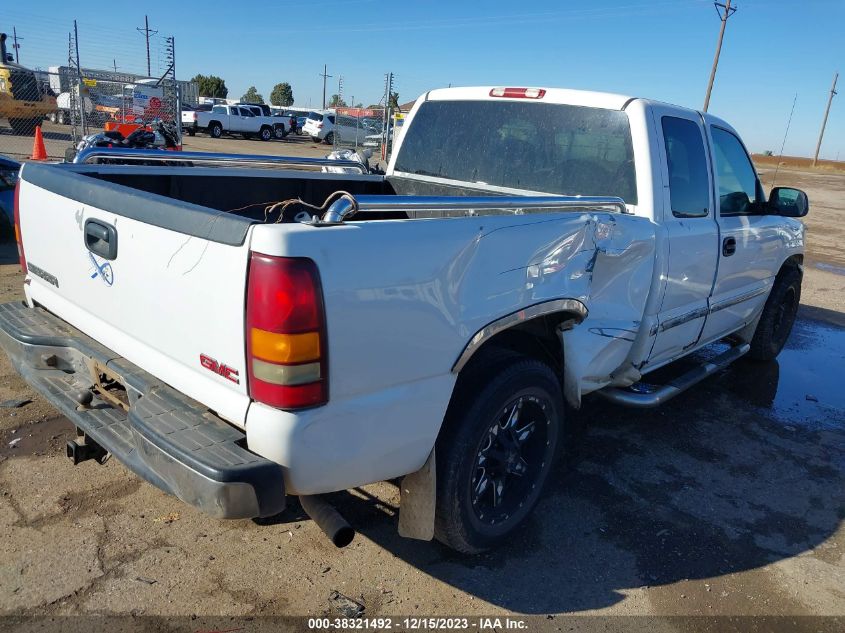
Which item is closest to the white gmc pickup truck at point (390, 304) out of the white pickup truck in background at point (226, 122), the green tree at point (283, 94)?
the white pickup truck in background at point (226, 122)

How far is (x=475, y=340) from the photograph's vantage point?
2.53 metres

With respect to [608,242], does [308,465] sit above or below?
below

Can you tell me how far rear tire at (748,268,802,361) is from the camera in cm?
582

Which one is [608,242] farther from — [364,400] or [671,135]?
[364,400]

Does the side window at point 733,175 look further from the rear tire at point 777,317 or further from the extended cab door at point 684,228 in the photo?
the rear tire at point 777,317

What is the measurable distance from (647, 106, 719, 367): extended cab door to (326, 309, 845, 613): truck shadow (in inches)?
27.1

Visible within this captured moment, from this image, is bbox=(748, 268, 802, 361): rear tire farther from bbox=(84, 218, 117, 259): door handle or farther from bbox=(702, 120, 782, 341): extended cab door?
bbox=(84, 218, 117, 259): door handle

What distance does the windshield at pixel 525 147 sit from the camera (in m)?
3.78

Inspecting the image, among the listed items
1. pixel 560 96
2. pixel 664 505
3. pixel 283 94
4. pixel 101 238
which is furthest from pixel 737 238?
pixel 283 94

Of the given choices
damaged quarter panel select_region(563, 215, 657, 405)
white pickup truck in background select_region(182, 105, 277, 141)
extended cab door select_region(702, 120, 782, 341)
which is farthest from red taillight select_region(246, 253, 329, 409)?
white pickup truck in background select_region(182, 105, 277, 141)

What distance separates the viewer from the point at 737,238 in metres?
4.51

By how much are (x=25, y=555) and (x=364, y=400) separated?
1.76m

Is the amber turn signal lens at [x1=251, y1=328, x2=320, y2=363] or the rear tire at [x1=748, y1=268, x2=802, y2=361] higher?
the amber turn signal lens at [x1=251, y1=328, x2=320, y2=363]

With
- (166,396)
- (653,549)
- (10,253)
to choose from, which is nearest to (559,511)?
(653,549)
